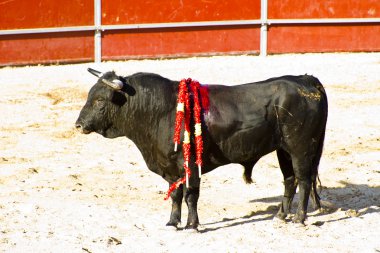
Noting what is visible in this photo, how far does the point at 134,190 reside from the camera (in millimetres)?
9562

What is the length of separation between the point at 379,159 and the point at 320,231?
268 cm

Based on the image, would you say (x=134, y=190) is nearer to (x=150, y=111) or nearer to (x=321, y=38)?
(x=150, y=111)

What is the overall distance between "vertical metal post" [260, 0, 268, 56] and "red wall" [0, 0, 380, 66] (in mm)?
74

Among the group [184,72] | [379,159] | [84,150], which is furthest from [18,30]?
[379,159]

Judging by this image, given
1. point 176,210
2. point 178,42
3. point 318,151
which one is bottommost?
point 176,210

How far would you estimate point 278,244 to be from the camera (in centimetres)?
793

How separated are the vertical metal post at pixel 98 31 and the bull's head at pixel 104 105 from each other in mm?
8085

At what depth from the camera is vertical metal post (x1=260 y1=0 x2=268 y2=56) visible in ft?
55.7

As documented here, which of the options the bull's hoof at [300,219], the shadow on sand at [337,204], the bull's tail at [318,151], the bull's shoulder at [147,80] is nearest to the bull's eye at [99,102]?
the bull's shoulder at [147,80]

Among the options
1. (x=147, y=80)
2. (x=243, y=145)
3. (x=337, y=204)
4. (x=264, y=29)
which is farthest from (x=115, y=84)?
(x=264, y=29)

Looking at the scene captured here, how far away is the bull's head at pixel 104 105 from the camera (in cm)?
798

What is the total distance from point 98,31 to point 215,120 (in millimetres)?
8302

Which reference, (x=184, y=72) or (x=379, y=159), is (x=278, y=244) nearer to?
(x=379, y=159)

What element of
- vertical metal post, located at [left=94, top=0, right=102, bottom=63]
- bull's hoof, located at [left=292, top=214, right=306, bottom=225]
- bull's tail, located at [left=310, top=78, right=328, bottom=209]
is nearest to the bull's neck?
bull's tail, located at [left=310, top=78, right=328, bottom=209]
